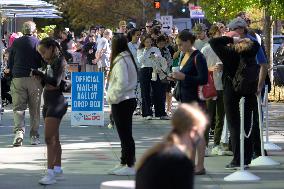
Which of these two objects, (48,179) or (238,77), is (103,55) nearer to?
(238,77)

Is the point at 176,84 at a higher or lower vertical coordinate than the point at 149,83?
higher

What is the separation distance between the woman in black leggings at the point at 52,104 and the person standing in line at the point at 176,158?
212 inches

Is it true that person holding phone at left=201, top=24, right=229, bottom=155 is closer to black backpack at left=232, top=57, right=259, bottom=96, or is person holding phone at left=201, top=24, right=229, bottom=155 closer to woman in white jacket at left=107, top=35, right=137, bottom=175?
black backpack at left=232, top=57, right=259, bottom=96

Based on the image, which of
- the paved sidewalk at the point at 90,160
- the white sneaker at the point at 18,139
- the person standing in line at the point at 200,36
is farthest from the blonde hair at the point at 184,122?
the person standing in line at the point at 200,36

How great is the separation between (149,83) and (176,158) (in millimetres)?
14142

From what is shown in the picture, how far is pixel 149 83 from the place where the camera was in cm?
1941

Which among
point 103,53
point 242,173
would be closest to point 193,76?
point 242,173

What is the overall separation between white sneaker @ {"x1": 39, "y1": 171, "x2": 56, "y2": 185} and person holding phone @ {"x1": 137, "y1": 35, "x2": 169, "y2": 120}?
8.42 metres

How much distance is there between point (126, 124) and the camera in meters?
11.3

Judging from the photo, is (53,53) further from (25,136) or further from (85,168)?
(25,136)

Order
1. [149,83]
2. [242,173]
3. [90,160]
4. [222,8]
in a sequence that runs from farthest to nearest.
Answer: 1. [222,8]
2. [149,83]
3. [90,160]
4. [242,173]

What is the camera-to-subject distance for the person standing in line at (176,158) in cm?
527

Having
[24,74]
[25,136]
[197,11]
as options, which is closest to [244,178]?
[24,74]

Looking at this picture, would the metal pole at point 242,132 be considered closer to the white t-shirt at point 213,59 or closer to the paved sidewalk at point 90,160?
the paved sidewalk at point 90,160
